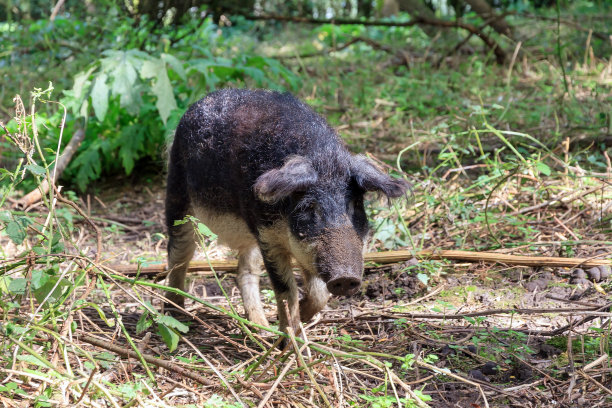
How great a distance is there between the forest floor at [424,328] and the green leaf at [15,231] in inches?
20.2

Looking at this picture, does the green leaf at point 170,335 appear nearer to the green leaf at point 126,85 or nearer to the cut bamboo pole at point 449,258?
the cut bamboo pole at point 449,258

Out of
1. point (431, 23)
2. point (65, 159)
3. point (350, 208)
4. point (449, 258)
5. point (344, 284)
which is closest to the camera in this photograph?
point (344, 284)

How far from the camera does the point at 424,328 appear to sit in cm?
459

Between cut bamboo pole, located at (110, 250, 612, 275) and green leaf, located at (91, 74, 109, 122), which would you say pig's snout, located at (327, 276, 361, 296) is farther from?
green leaf, located at (91, 74, 109, 122)

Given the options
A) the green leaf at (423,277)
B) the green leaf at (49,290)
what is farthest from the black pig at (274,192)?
the green leaf at (49,290)

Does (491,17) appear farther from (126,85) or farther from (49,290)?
(49,290)

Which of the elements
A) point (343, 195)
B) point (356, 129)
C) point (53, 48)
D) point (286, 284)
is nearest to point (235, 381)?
point (286, 284)

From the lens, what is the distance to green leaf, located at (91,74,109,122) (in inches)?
259

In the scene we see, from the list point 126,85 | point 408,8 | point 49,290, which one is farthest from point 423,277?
point 408,8

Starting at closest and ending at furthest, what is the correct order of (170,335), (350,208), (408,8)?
1. (170,335)
2. (350,208)
3. (408,8)

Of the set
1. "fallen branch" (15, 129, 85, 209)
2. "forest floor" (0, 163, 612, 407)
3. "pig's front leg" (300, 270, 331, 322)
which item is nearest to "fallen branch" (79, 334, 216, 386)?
"forest floor" (0, 163, 612, 407)

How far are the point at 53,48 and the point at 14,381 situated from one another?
7.58m

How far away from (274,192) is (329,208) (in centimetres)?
Result: 34

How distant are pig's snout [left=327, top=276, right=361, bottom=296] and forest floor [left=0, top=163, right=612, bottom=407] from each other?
0.37 m
